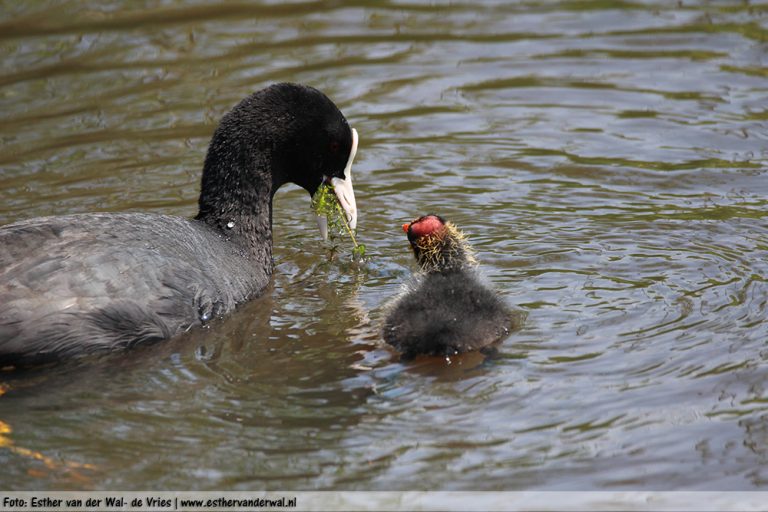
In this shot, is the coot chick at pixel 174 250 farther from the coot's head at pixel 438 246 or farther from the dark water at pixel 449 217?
the coot's head at pixel 438 246

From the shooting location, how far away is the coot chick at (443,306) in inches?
197

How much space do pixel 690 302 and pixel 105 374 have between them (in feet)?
8.87

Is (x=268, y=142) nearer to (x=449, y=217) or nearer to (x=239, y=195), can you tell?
(x=239, y=195)

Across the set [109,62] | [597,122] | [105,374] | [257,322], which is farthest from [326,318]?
[109,62]

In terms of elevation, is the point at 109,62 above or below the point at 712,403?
above

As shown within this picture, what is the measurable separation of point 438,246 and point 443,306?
1.27 ft

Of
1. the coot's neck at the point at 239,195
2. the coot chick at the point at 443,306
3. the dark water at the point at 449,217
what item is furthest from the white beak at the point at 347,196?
the coot chick at the point at 443,306

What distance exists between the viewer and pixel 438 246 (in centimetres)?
538

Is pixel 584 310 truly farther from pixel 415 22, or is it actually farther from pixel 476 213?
pixel 415 22

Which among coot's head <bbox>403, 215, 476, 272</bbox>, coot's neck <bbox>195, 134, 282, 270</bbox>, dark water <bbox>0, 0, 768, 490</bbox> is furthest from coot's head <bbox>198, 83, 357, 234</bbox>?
coot's head <bbox>403, 215, 476, 272</bbox>

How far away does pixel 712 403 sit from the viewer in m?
4.54

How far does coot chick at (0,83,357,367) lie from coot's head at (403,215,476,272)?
1018 millimetres

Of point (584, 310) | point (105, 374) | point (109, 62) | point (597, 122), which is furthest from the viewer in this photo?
point (109, 62)

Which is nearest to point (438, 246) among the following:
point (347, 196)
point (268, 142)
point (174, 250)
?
point (347, 196)
